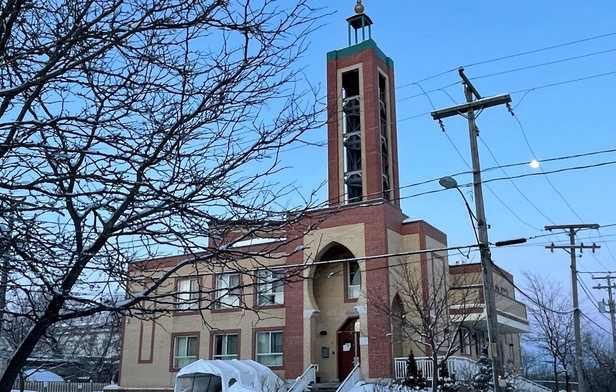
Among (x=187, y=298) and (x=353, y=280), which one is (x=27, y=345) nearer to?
(x=187, y=298)

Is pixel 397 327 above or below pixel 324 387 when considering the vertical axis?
above

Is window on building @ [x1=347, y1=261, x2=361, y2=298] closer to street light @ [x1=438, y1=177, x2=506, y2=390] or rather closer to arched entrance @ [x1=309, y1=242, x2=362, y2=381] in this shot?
arched entrance @ [x1=309, y1=242, x2=362, y2=381]

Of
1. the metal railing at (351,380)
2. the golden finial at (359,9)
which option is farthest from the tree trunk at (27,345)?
the golden finial at (359,9)

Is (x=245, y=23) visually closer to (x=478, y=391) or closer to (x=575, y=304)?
(x=478, y=391)

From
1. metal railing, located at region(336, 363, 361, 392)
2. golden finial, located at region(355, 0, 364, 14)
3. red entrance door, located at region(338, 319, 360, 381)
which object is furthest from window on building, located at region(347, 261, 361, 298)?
golden finial, located at region(355, 0, 364, 14)

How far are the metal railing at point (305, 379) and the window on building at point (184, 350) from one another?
770 centimetres

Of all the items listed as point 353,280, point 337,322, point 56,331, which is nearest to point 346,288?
point 353,280

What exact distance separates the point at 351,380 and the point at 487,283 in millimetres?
10996

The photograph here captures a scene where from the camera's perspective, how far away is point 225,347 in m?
32.8

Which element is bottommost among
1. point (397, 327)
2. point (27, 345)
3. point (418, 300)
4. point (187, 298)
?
point (27, 345)

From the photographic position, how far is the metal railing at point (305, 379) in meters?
27.6

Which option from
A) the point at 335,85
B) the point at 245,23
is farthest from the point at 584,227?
the point at 245,23

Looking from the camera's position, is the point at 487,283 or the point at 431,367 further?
the point at 431,367

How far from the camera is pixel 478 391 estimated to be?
22.8 meters
